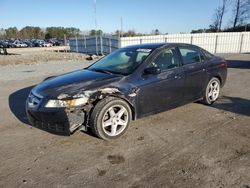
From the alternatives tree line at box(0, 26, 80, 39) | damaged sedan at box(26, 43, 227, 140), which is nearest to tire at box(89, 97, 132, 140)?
damaged sedan at box(26, 43, 227, 140)

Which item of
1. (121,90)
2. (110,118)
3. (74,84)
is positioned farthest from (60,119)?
(121,90)

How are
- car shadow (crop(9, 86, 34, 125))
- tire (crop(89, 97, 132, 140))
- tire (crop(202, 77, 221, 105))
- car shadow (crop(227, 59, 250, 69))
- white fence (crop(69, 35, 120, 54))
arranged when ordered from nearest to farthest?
tire (crop(89, 97, 132, 140)) < car shadow (crop(9, 86, 34, 125)) < tire (crop(202, 77, 221, 105)) < car shadow (crop(227, 59, 250, 69)) < white fence (crop(69, 35, 120, 54))

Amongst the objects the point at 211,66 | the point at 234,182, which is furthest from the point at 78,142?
the point at 211,66

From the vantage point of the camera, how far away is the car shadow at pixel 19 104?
5.28 m

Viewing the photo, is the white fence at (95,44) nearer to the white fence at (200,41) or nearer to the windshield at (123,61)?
the white fence at (200,41)

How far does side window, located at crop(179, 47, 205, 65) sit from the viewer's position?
17.1 ft

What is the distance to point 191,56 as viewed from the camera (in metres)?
5.41

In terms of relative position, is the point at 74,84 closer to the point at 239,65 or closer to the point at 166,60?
the point at 166,60

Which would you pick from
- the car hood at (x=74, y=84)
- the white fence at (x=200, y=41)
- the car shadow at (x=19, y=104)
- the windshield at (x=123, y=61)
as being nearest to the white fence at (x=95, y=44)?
the white fence at (x=200, y=41)

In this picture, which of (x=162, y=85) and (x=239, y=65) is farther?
(x=239, y=65)

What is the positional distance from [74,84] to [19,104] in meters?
2.89

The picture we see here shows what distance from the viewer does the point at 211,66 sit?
5.72 m

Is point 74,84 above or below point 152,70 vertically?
below

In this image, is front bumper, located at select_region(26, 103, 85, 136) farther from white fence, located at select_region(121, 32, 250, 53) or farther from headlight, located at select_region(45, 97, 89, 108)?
white fence, located at select_region(121, 32, 250, 53)
